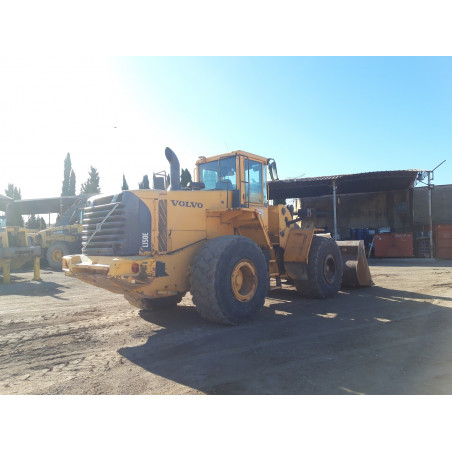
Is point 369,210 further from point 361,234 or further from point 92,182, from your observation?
point 92,182

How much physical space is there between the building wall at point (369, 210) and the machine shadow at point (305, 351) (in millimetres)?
16981

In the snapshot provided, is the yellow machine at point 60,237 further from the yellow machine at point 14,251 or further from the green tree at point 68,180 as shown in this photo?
the green tree at point 68,180

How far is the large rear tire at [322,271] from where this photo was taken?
745 cm

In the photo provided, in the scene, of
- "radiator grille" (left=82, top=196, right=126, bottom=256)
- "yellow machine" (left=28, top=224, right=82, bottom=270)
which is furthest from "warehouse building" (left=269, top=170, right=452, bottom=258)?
"radiator grille" (left=82, top=196, right=126, bottom=256)

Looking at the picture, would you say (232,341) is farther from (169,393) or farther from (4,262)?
(4,262)

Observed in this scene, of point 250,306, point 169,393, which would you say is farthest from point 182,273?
point 169,393

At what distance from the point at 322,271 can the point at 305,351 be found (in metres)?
3.72

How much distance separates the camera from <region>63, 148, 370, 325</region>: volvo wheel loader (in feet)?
16.1

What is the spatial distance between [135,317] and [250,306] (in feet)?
7.29

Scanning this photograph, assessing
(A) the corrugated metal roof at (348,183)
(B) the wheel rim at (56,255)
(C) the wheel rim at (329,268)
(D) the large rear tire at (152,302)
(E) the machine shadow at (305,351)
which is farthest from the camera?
(A) the corrugated metal roof at (348,183)

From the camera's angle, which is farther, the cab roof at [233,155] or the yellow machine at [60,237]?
the yellow machine at [60,237]

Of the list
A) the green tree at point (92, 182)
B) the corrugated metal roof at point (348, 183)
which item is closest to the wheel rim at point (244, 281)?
the corrugated metal roof at point (348, 183)

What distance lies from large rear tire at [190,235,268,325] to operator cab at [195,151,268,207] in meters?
1.38

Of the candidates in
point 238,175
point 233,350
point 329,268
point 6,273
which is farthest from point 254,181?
point 6,273
